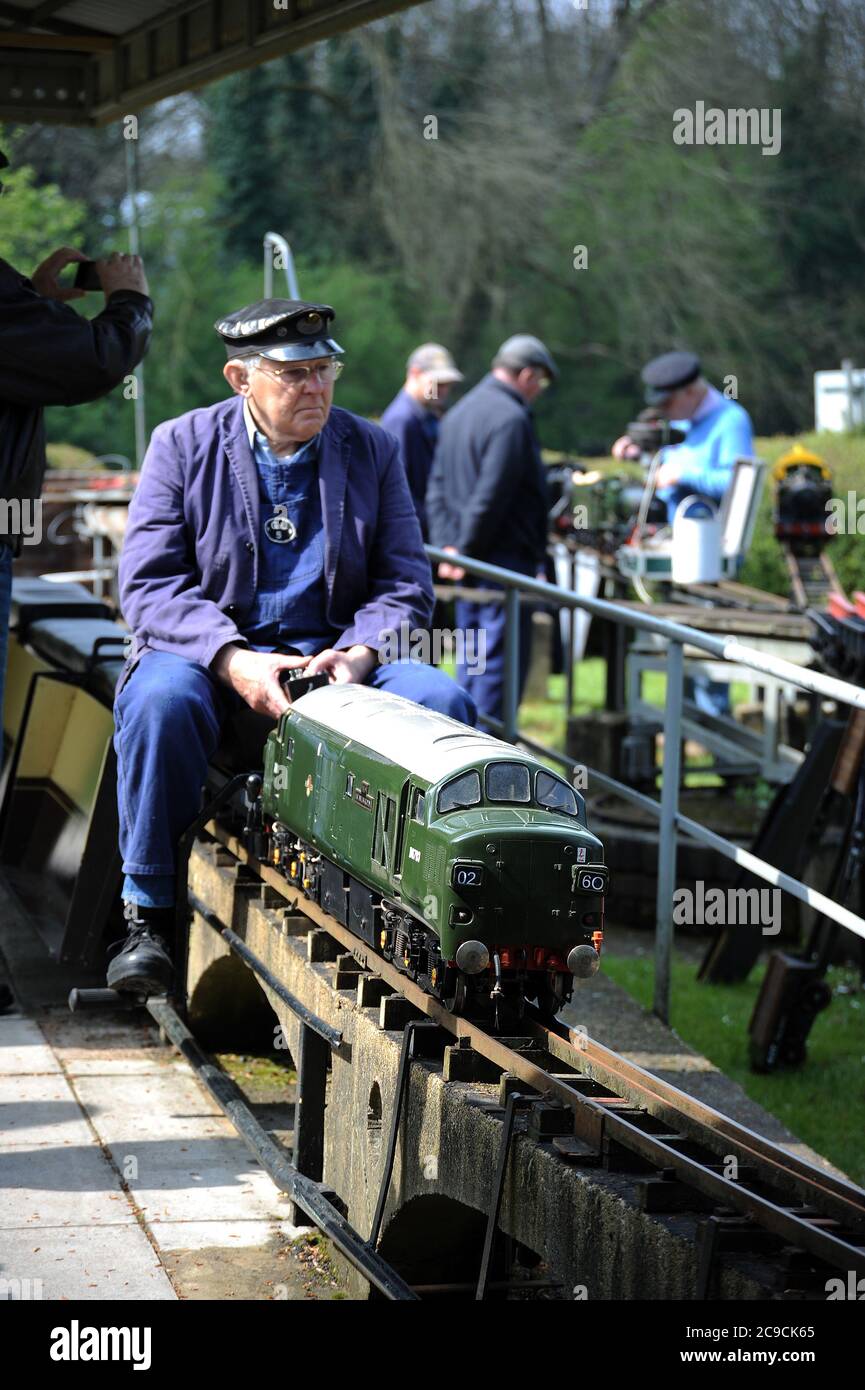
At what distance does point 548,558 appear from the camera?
35.0 feet

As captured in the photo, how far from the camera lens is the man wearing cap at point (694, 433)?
1053 centimetres

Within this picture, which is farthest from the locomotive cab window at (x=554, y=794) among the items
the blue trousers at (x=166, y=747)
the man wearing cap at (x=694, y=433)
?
the man wearing cap at (x=694, y=433)

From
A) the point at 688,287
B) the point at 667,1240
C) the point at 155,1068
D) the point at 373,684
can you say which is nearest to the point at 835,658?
the point at 373,684

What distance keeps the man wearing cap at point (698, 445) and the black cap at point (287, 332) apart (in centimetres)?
A: 526

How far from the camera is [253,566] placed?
5.52 metres

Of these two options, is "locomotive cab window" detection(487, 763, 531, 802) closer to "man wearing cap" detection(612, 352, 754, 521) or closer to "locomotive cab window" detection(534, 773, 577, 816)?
"locomotive cab window" detection(534, 773, 577, 816)

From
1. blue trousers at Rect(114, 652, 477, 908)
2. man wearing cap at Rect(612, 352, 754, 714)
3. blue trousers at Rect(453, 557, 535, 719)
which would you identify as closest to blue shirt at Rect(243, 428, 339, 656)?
blue trousers at Rect(114, 652, 477, 908)

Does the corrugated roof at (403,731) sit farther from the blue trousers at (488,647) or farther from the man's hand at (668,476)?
the man's hand at (668,476)

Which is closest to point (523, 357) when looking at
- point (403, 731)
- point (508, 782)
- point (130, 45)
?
point (130, 45)

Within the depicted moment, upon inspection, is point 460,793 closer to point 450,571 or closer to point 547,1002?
point 547,1002

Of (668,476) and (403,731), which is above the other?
(668,476)

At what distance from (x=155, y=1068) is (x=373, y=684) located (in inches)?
54.1

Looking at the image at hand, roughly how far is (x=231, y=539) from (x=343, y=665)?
532 millimetres

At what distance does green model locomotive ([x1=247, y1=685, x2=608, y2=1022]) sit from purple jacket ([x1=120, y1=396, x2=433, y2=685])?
97 centimetres
